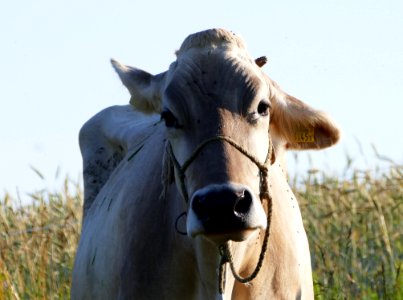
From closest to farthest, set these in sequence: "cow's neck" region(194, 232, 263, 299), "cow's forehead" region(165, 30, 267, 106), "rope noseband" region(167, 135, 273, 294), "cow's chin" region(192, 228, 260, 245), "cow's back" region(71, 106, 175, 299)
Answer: "cow's chin" region(192, 228, 260, 245)
"rope noseband" region(167, 135, 273, 294)
"cow's forehead" region(165, 30, 267, 106)
"cow's neck" region(194, 232, 263, 299)
"cow's back" region(71, 106, 175, 299)

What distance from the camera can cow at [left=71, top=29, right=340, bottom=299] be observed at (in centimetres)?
541

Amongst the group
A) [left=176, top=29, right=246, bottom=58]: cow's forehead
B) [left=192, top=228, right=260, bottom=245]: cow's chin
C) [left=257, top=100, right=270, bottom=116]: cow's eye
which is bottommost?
[left=192, top=228, right=260, bottom=245]: cow's chin

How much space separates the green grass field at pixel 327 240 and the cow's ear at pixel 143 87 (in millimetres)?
2390

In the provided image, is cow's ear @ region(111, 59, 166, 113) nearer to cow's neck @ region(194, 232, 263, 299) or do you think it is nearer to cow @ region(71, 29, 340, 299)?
cow @ region(71, 29, 340, 299)

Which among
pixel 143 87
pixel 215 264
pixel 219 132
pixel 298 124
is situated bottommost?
pixel 215 264

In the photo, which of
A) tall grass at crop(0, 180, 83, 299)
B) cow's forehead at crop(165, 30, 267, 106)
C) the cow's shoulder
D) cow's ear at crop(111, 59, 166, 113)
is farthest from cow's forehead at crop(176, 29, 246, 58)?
tall grass at crop(0, 180, 83, 299)

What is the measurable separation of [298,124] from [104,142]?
10.3 feet

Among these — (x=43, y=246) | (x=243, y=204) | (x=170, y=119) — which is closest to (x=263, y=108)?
(x=170, y=119)

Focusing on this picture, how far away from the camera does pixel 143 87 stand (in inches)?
253

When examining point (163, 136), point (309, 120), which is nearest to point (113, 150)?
point (163, 136)

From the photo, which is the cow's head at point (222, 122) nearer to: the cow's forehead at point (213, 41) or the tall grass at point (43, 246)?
the cow's forehead at point (213, 41)

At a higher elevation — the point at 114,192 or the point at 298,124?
the point at 298,124

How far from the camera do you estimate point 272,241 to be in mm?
6223

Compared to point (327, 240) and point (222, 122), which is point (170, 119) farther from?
point (327, 240)
